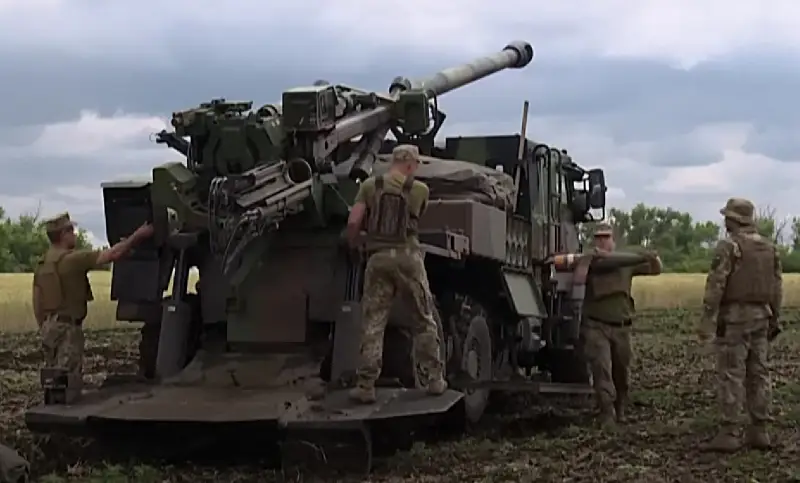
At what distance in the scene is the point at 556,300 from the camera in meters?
13.2

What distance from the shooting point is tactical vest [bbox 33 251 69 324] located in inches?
407

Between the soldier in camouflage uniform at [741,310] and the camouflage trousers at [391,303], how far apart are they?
1.83 metres

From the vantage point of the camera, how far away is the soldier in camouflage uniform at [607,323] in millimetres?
10898

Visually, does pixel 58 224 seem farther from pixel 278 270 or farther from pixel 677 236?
pixel 677 236

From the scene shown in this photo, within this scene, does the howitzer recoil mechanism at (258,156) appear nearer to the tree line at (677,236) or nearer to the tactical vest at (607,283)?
the tactical vest at (607,283)

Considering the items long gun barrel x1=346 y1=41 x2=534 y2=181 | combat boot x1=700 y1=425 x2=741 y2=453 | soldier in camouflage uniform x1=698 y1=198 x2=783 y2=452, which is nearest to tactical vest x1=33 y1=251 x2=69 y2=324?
long gun barrel x1=346 y1=41 x2=534 y2=181

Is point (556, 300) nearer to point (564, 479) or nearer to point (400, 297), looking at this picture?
point (400, 297)

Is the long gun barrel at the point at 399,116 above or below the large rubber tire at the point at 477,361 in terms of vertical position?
above

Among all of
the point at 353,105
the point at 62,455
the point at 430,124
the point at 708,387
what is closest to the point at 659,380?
the point at 708,387

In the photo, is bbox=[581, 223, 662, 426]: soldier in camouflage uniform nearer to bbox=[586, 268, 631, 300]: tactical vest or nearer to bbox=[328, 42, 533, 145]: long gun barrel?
bbox=[586, 268, 631, 300]: tactical vest

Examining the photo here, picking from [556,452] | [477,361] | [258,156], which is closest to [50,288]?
[258,156]

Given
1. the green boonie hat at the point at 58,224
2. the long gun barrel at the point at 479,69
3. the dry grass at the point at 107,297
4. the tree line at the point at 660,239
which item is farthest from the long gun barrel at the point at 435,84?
the tree line at the point at 660,239

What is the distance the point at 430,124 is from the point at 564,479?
3.93 m

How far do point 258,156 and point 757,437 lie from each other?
Result: 12.7 ft
